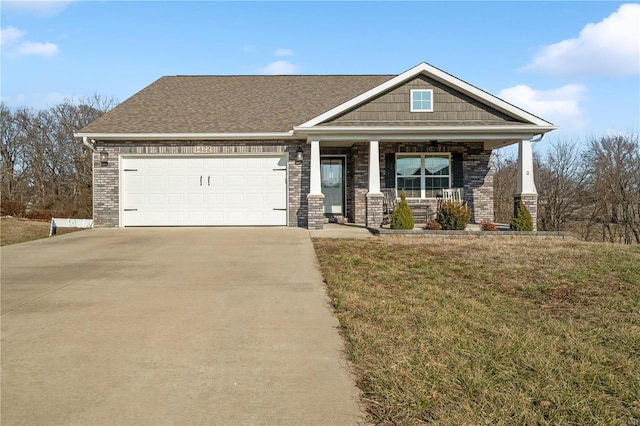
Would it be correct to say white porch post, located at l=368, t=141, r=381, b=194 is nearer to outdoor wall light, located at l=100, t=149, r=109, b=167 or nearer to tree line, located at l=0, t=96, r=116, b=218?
outdoor wall light, located at l=100, t=149, r=109, b=167

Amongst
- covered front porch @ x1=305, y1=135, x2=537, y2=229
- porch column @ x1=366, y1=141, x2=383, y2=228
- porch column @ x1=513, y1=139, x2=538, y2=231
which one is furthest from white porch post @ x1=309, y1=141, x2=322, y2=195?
porch column @ x1=513, y1=139, x2=538, y2=231

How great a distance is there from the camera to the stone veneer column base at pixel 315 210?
1301cm

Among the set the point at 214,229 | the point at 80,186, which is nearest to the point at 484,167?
the point at 214,229

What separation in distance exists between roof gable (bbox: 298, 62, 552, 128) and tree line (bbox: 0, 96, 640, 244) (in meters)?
13.3

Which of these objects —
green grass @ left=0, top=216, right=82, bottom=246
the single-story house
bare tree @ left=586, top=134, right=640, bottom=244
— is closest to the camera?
green grass @ left=0, top=216, right=82, bottom=246

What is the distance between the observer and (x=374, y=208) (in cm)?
1316

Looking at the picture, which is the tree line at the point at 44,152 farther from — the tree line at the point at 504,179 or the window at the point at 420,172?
the window at the point at 420,172

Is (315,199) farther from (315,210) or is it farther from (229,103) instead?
(229,103)

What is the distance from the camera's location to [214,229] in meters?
13.3

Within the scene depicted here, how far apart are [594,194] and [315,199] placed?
2090cm

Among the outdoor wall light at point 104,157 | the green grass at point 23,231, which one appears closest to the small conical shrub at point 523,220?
the outdoor wall light at point 104,157

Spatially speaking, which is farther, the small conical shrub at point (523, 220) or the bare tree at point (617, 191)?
the bare tree at point (617, 191)

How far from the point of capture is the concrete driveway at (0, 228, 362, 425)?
111 inches

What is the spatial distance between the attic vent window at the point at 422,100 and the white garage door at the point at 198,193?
450 centimetres
